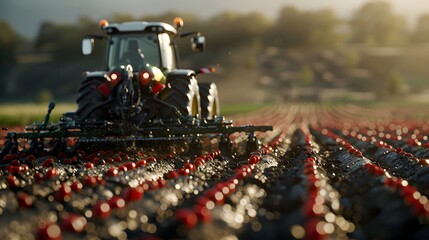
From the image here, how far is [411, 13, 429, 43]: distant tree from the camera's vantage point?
187 m

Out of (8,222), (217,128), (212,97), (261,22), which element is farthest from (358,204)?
(261,22)

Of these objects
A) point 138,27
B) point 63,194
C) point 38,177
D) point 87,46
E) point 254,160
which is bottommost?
point 254,160

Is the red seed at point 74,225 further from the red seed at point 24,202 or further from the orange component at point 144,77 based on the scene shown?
the orange component at point 144,77

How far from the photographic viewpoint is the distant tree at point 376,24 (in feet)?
595

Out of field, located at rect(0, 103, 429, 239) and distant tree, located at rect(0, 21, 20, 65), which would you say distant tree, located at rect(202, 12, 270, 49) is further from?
field, located at rect(0, 103, 429, 239)

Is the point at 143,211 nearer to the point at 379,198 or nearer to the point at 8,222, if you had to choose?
the point at 8,222

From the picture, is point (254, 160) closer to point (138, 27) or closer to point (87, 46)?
point (138, 27)

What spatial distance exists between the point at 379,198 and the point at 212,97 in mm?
9088

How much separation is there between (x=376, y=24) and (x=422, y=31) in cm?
1473

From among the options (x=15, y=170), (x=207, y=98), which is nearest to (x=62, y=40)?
(x=207, y=98)

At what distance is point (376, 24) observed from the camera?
18450 centimetres

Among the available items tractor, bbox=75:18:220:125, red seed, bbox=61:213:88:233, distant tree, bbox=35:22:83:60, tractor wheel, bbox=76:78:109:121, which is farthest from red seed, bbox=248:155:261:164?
distant tree, bbox=35:22:83:60

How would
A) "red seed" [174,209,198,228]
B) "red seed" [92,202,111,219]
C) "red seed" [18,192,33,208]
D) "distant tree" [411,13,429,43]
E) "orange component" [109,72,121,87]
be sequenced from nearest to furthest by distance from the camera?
"red seed" [174,209,198,228], "red seed" [92,202,111,219], "red seed" [18,192,33,208], "orange component" [109,72,121,87], "distant tree" [411,13,429,43]

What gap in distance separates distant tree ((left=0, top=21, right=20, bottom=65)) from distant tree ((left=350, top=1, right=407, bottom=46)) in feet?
319
